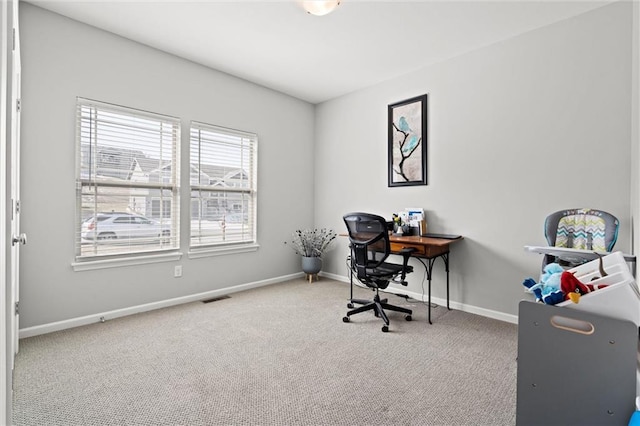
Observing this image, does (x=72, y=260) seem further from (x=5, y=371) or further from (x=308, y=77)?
(x=308, y=77)

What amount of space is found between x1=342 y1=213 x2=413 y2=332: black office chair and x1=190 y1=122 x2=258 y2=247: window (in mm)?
1728

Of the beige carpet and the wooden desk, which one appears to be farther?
the wooden desk

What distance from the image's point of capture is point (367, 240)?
9.66 ft

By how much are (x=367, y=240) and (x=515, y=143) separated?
174cm

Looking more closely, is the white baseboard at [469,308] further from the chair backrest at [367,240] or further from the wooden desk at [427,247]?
the chair backrest at [367,240]

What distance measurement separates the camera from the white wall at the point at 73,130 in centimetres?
261

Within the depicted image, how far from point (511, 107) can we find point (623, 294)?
264cm

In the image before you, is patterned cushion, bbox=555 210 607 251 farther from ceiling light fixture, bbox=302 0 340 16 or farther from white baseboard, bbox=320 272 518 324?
ceiling light fixture, bbox=302 0 340 16

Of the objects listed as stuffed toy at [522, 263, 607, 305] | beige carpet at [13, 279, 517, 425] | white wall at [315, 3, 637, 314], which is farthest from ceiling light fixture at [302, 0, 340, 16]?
beige carpet at [13, 279, 517, 425]

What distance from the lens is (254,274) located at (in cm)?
423

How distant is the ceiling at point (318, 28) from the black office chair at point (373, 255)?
5.83 ft

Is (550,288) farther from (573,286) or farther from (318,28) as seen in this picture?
(318,28)

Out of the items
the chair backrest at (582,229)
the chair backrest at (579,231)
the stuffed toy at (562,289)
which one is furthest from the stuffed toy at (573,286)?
the chair backrest at (582,229)

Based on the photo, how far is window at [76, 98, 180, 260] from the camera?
289 cm
